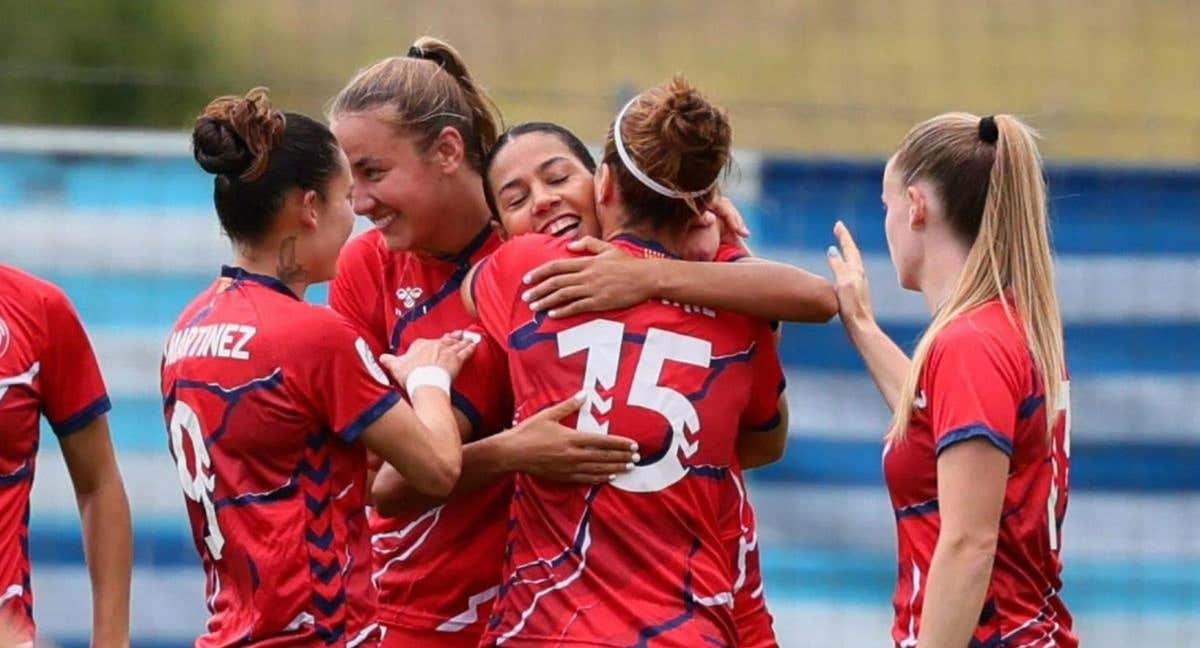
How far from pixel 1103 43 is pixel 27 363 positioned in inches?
315

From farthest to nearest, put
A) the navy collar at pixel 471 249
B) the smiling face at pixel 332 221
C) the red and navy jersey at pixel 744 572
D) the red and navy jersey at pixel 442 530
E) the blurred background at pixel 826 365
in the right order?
1. the blurred background at pixel 826 365
2. the navy collar at pixel 471 249
3. the red and navy jersey at pixel 442 530
4. the red and navy jersey at pixel 744 572
5. the smiling face at pixel 332 221

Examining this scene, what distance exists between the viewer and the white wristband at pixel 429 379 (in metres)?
3.63

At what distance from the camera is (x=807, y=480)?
21.1ft

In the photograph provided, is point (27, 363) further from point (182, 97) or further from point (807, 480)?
point (182, 97)

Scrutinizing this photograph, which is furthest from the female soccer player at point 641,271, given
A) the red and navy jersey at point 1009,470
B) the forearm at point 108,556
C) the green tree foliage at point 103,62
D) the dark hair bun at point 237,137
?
the green tree foliage at point 103,62

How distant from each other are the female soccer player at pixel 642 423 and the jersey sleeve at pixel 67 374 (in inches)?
36.0

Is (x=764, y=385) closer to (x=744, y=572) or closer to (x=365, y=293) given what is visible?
(x=744, y=572)

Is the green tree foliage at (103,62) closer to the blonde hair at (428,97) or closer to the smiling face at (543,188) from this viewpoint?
the blonde hair at (428,97)

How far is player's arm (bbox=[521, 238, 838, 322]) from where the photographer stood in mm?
3500

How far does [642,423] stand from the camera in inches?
137

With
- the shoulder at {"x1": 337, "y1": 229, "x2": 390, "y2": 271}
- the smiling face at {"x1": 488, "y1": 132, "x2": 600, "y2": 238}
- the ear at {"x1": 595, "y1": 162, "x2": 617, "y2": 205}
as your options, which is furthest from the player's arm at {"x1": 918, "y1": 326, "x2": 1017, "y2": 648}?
the shoulder at {"x1": 337, "y1": 229, "x2": 390, "y2": 271}

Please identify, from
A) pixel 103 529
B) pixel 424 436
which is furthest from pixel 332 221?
pixel 103 529

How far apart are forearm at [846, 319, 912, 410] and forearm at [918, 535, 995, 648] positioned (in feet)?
1.76

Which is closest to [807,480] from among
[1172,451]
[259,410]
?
[1172,451]
